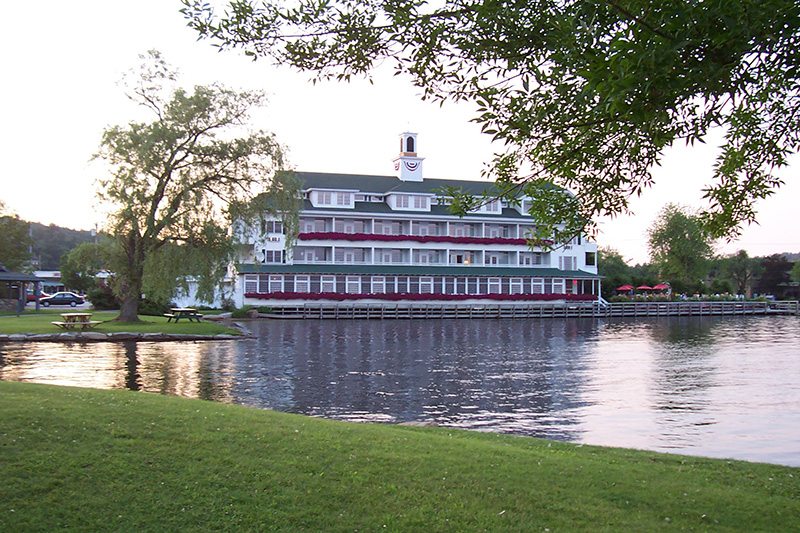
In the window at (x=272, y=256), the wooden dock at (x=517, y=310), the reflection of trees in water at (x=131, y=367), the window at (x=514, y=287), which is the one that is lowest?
the reflection of trees in water at (x=131, y=367)

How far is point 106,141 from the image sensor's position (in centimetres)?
4081

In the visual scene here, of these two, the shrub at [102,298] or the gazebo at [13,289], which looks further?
the shrub at [102,298]

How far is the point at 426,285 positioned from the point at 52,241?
103 metres

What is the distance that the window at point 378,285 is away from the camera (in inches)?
3063

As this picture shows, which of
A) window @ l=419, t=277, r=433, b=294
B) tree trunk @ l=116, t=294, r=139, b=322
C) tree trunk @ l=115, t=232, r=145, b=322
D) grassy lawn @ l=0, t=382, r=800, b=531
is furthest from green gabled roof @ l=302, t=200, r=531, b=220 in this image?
grassy lawn @ l=0, t=382, r=800, b=531

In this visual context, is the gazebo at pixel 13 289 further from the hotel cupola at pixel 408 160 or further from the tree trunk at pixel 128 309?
the hotel cupola at pixel 408 160

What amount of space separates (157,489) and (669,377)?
67.4 feet

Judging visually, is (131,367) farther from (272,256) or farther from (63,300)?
(63,300)

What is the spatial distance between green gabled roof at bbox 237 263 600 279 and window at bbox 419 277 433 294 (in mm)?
1075

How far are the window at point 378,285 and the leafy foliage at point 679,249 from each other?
50.1 metres

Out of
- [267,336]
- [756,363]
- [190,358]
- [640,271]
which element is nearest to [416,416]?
[190,358]

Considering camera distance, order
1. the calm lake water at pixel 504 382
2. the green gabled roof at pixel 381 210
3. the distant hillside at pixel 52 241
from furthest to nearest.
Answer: the distant hillside at pixel 52 241, the green gabled roof at pixel 381 210, the calm lake water at pixel 504 382

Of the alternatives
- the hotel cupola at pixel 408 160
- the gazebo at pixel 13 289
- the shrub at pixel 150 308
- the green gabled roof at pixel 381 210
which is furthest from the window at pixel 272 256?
the gazebo at pixel 13 289

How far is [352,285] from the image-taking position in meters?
77.1
